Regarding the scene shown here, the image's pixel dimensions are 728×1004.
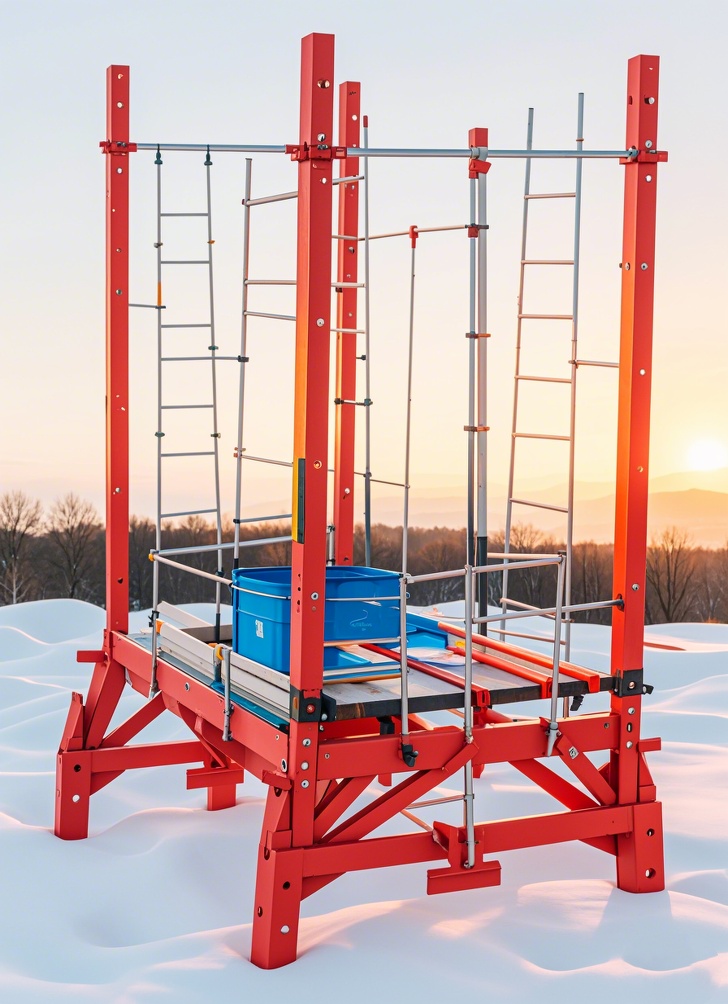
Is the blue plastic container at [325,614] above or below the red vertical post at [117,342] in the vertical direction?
below

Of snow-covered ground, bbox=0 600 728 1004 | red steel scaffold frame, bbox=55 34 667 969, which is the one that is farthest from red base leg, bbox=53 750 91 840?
snow-covered ground, bbox=0 600 728 1004

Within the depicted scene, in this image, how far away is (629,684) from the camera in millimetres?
5129

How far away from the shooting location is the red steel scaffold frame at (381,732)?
445 centimetres

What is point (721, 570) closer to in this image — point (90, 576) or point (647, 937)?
point (90, 576)

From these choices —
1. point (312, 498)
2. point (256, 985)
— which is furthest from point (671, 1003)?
point (312, 498)

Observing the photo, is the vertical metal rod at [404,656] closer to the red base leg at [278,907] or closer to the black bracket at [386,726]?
the black bracket at [386,726]

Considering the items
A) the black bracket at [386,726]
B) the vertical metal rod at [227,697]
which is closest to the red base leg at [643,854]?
the black bracket at [386,726]

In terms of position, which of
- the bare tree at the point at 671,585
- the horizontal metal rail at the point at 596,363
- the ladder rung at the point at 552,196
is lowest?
the bare tree at the point at 671,585

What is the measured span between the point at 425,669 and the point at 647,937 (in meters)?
1.42

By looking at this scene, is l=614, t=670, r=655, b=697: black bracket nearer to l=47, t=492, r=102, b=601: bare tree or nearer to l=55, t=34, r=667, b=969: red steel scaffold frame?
l=55, t=34, r=667, b=969: red steel scaffold frame

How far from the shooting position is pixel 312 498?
4469mm

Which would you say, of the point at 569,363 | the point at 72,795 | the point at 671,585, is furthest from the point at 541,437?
the point at 671,585

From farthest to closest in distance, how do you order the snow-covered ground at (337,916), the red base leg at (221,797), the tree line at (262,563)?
the tree line at (262,563) < the red base leg at (221,797) < the snow-covered ground at (337,916)

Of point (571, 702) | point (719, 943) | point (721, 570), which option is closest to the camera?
point (719, 943)
